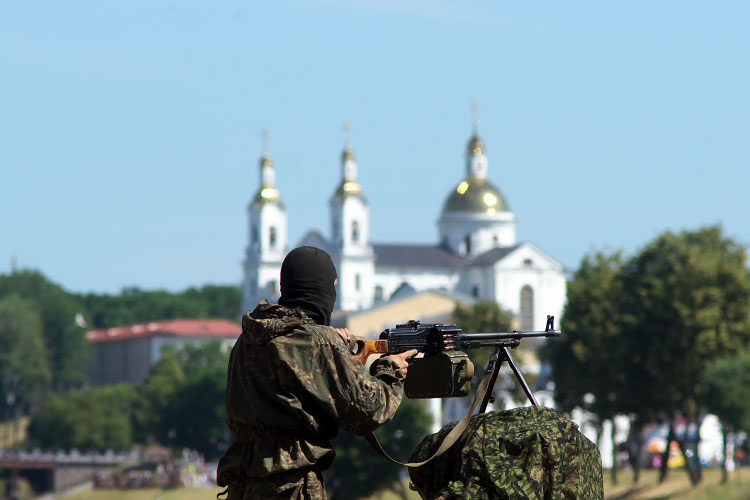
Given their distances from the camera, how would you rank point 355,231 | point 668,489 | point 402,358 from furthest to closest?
1. point 355,231
2. point 668,489
3. point 402,358

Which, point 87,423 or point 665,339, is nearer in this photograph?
point 665,339

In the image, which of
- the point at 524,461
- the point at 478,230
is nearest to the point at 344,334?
the point at 524,461

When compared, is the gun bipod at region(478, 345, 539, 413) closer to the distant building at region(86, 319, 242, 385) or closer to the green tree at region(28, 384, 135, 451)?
the green tree at region(28, 384, 135, 451)

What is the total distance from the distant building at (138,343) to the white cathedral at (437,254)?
40.0 feet

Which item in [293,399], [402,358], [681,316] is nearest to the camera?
[293,399]

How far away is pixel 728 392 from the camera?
60.2 meters

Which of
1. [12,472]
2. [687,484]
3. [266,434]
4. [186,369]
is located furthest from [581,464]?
[186,369]

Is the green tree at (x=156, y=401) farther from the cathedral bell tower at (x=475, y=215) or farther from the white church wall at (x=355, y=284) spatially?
the cathedral bell tower at (x=475, y=215)

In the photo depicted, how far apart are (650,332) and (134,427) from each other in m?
66.4

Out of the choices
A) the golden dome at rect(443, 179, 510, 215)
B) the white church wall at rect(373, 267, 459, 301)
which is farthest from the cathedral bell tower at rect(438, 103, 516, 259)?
the white church wall at rect(373, 267, 459, 301)

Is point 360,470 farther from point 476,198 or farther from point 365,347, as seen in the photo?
point 476,198

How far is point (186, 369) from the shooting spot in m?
139

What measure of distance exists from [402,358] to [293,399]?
535 mm

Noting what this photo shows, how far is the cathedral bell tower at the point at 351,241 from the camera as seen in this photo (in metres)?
153
